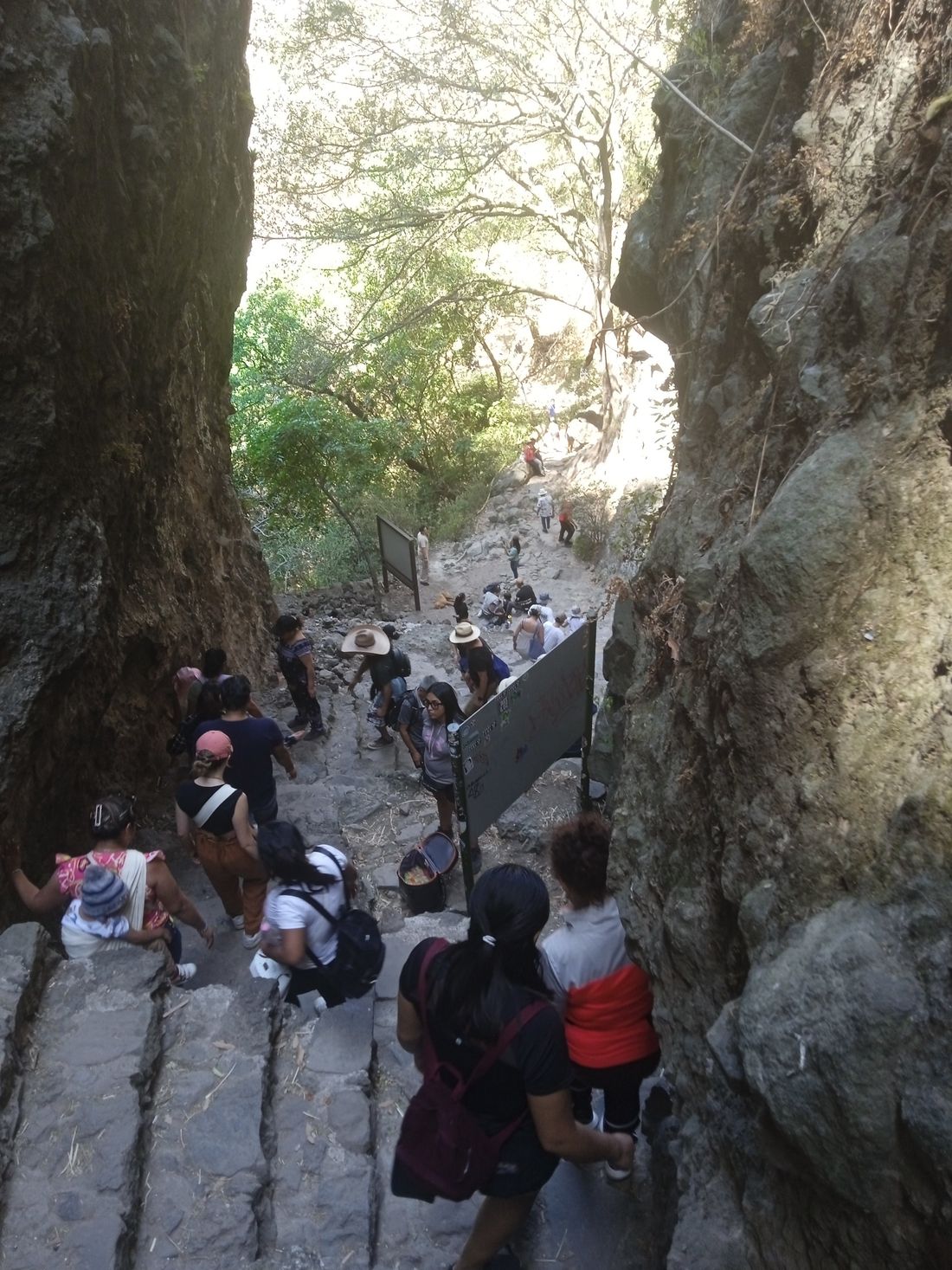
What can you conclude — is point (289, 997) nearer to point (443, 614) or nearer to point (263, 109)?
point (443, 614)

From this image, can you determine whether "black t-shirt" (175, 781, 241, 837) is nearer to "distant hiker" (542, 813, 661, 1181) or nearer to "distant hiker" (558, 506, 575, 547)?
"distant hiker" (542, 813, 661, 1181)

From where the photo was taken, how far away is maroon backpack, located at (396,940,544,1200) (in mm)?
2576

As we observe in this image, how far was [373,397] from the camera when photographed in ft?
77.4

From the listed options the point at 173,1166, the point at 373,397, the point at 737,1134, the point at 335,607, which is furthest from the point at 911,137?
the point at 373,397

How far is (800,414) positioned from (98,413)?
189 inches

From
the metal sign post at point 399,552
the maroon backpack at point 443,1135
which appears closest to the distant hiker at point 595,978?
the maroon backpack at point 443,1135

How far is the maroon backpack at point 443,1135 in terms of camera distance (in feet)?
8.45

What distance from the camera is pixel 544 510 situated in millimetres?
20297

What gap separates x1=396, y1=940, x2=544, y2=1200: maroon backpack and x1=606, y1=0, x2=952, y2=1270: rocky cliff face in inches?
28.3

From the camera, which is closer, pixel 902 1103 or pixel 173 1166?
pixel 902 1103

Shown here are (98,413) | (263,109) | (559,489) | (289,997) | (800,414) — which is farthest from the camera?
(559,489)

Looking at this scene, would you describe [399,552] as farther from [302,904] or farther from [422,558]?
[302,904]

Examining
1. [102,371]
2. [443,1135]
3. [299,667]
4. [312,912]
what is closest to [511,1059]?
[443,1135]

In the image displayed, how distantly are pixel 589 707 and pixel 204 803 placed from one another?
2.95m
